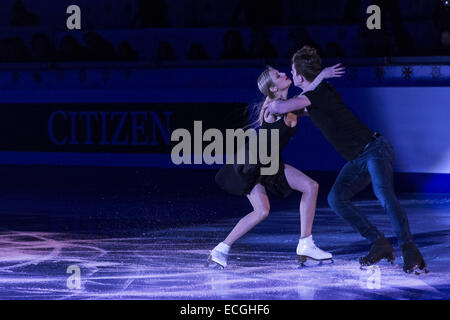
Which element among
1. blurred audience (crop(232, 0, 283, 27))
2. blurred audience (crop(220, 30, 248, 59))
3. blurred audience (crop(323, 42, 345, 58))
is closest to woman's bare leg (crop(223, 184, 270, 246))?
blurred audience (crop(323, 42, 345, 58))

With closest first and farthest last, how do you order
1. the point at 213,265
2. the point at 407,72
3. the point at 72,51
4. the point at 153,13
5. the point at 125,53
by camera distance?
the point at 213,265, the point at 407,72, the point at 125,53, the point at 72,51, the point at 153,13

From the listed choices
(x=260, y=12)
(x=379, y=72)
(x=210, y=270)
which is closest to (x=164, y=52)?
(x=260, y=12)

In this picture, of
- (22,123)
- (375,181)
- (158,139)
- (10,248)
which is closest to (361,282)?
(375,181)

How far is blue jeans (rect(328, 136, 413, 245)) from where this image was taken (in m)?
7.11

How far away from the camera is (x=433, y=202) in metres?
11.9

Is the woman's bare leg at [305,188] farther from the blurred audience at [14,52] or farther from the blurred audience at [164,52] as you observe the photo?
the blurred audience at [14,52]

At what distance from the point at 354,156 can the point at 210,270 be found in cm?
143

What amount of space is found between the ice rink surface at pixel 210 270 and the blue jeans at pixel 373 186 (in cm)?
35

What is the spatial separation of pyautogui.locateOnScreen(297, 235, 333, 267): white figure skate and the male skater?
0.34 meters

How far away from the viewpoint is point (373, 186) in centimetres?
726

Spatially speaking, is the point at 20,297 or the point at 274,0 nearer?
the point at 20,297

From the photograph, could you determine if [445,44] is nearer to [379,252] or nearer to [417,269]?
[379,252]

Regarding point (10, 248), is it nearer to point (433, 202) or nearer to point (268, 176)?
point (268, 176)
